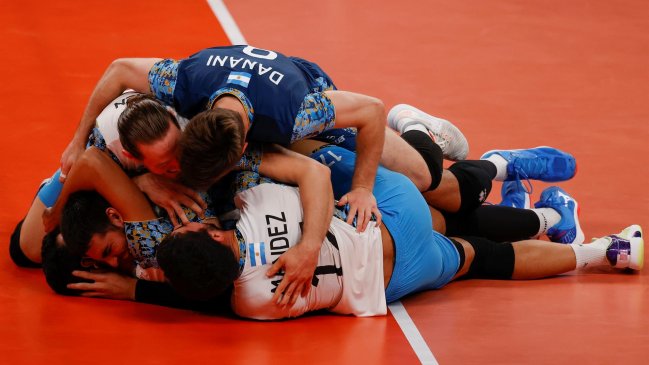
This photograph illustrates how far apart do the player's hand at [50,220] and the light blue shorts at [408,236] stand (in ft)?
4.39

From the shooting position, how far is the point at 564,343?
492cm

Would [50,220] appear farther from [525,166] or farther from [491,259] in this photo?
[525,166]

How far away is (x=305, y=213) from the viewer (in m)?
4.88

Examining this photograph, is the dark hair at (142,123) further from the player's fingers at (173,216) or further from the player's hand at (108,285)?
the player's hand at (108,285)

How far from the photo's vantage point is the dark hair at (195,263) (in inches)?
181

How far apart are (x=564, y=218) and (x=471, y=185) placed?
0.62 meters

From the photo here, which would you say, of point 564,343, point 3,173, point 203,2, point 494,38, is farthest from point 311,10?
point 564,343

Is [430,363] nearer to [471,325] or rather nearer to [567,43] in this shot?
[471,325]

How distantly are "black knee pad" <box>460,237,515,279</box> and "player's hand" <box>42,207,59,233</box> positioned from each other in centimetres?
201

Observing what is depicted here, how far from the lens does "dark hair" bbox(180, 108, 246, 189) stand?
4.46 m

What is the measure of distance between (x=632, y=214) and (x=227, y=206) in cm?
242

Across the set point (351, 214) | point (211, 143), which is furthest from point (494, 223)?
point (211, 143)

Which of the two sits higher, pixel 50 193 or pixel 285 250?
pixel 285 250

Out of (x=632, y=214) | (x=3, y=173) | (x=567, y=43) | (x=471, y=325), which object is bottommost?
(x=3, y=173)
